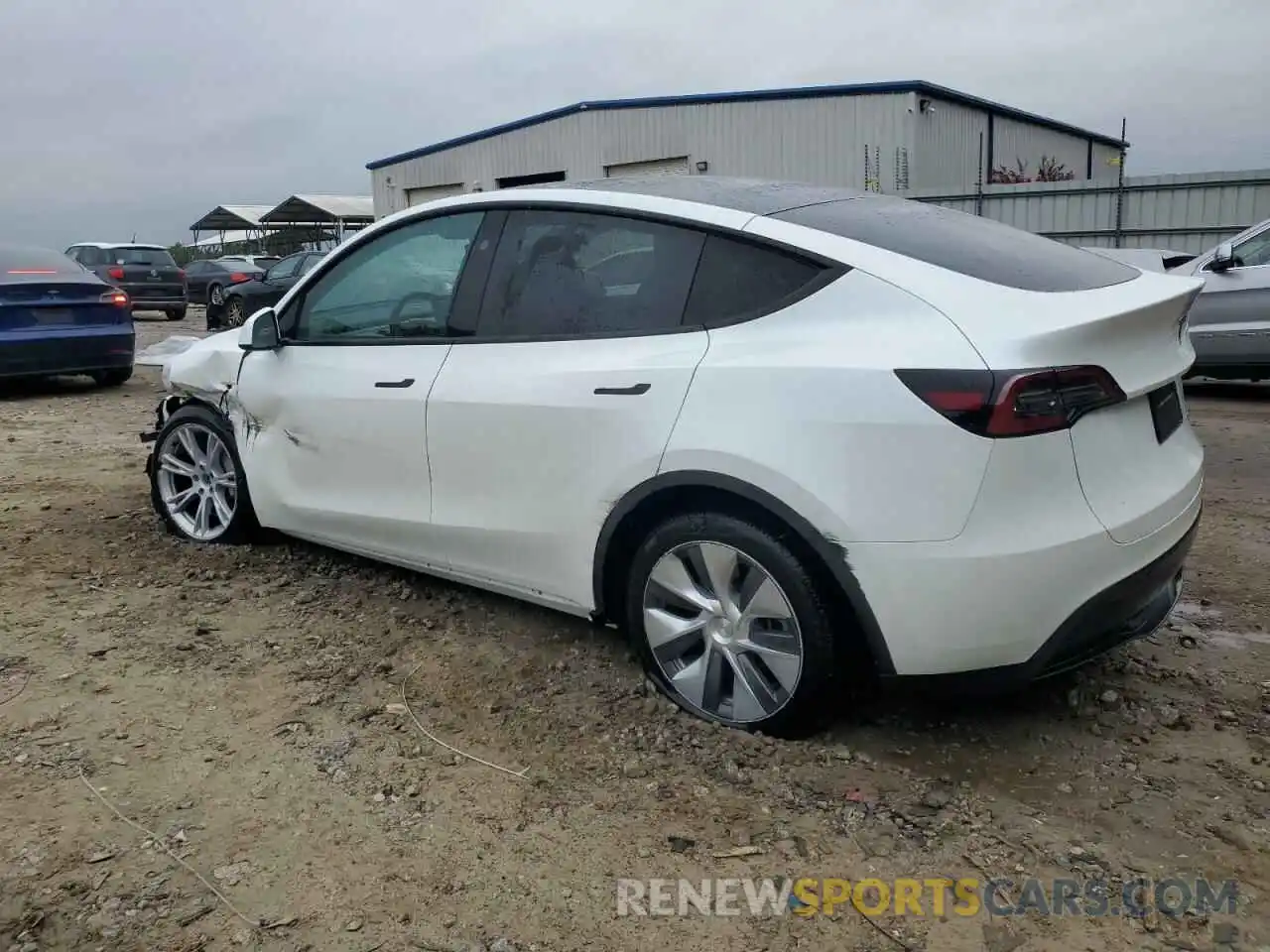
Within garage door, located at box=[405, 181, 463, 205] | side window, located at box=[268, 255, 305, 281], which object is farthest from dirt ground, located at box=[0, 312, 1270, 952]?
garage door, located at box=[405, 181, 463, 205]

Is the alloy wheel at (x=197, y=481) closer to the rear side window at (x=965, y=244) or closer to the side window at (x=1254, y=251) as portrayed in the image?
the rear side window at (x=965, y=244)

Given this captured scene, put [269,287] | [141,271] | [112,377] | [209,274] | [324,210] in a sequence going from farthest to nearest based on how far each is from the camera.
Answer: [324,210], [209,274], [141,271], [269,287], [112,377]

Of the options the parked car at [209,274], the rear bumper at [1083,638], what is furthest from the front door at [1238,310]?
the parked car at [209,274]

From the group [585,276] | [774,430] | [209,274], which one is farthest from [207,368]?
[209,274]

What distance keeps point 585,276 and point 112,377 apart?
30.8ft

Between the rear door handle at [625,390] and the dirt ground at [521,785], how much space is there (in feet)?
3.18

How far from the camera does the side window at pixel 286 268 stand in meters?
17.0

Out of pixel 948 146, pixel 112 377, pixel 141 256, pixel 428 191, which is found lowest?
pixel 112 377

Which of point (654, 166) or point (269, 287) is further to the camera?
point (654, 166)

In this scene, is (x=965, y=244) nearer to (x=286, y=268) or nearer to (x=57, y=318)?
(x=57, y=318)

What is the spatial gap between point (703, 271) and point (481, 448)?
96 cm

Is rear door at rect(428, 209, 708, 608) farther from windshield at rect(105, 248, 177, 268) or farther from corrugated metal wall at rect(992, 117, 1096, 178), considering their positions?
corrugated metal wall at rect(992, 117, 1096, 178)

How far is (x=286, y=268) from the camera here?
17203mm

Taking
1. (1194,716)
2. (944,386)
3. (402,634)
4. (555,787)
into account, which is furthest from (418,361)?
(1194,716)
